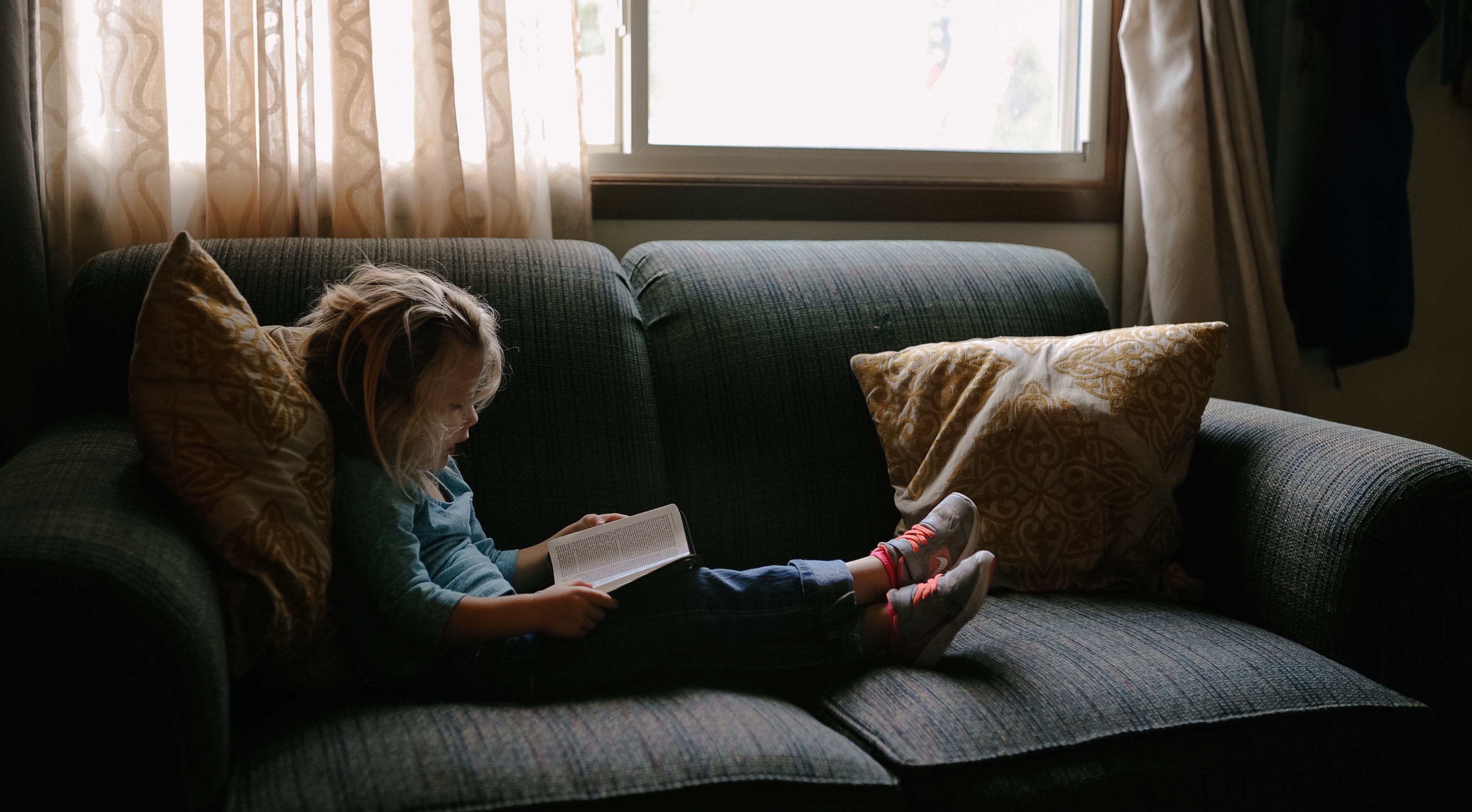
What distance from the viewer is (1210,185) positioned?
208 cm

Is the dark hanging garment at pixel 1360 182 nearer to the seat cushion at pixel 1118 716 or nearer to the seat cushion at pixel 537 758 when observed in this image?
the seat cushion at pixel 1118 716

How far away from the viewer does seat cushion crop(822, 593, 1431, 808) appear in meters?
1.00

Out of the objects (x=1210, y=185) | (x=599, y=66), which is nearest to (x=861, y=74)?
(x=599, y=66)

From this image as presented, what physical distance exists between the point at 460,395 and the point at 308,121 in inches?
30.7

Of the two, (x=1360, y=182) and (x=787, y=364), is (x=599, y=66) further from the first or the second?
(x=1360, y=182)

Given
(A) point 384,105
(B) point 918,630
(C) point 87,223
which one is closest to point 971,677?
(B) point 918,630

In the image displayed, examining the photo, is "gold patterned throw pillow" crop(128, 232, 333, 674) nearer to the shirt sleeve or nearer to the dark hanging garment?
the shirt sleeve

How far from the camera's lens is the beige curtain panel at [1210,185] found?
2.07 meters

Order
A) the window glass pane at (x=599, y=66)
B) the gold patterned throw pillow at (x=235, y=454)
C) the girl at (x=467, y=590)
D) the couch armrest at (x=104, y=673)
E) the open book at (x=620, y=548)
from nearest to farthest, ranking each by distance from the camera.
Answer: the couch armrest at (x=104, y=673) < the gold patterned throw pillow at (x=235, y=454) < the girl at (x=467, y=590) < the open book at (x=620, y=548) < the window glass pane at (x=599, y=66)

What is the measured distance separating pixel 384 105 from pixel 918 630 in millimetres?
1323

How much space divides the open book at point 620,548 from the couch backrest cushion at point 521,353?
0.49ft

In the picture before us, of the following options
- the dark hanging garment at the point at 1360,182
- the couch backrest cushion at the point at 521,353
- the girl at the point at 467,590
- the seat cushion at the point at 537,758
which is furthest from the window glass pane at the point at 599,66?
Answer: the dark hanging garment at the point at 1360,182

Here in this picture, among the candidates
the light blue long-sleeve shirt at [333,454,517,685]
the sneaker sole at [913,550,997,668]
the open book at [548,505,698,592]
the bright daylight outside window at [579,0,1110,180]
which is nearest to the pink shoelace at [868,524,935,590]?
the sneaker sole at [913,550,997,668]

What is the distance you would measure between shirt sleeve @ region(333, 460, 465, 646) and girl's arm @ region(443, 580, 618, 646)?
0.02 m
